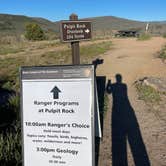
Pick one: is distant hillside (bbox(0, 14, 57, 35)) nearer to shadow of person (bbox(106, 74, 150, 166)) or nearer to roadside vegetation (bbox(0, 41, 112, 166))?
roadside vegetation (bbox(0, 41, 112, 166))

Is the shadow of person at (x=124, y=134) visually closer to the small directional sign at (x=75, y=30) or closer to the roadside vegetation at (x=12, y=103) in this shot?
the roadside vegetation at (x=12, y=103)

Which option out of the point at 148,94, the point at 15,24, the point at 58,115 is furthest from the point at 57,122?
the point at 15,24

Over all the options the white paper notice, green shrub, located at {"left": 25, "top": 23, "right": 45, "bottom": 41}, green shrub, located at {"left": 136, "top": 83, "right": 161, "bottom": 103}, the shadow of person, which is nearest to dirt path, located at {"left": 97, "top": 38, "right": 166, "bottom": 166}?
the shadow of person

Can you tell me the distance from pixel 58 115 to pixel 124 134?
3.78 metres

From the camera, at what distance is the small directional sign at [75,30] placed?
251 inches

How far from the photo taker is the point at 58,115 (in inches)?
167

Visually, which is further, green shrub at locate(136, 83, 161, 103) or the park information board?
green shrub at locate(136, 83, 161, 103)

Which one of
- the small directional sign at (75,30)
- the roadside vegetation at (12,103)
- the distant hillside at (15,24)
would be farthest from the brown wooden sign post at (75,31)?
the distant hillside at (15,24)

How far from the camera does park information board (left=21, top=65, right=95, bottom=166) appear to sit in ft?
13.6

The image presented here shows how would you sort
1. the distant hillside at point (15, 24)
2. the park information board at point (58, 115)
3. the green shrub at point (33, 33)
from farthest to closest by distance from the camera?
1. the distant hillside at point (15, 24)
2. the green shrub at point (33, 33)
3. the park information board at point (58, 115)

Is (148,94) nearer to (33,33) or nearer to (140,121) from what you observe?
(140,121)

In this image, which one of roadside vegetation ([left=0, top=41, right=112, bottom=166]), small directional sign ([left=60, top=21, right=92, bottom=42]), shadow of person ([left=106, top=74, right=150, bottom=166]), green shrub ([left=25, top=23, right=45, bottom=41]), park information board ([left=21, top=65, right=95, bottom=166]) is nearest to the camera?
park information board ([left=21, top=65, right=95, bottom=166])

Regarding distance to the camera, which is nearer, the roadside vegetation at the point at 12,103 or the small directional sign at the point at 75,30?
the roadside vegetation at the point at 12,103

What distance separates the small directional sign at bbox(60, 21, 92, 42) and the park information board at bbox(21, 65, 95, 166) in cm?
212
